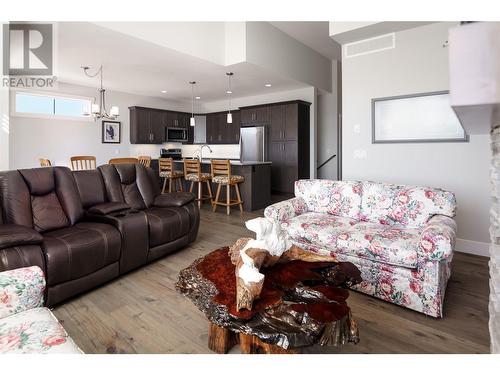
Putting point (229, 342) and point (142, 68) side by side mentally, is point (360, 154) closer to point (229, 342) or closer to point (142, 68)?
point (229, 342)

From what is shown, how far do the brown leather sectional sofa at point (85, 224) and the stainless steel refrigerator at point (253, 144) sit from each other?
13.8 feet

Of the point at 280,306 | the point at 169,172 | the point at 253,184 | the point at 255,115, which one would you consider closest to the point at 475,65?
the point at 280,306

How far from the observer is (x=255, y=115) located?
7684 millimetres

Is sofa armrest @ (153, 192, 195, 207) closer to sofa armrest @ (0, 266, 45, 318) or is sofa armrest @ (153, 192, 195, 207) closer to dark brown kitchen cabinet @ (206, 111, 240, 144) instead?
sofa armrest @ (0, 266, 45, 318)

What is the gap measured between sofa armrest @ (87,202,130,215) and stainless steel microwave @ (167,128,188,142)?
5.83m

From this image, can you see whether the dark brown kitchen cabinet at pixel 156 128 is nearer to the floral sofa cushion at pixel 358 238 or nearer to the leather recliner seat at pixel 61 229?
the leather recliner seat at pixel 61 229

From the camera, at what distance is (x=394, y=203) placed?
281cm

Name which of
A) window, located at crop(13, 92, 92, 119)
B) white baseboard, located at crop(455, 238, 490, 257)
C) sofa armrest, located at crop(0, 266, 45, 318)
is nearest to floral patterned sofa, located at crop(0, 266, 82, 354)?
sofa armrest, located at crop(0, 266, 45, 318)

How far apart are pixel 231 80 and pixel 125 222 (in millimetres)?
4485

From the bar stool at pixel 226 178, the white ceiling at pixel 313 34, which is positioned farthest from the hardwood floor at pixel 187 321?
the white ceiling at pixel 313 34

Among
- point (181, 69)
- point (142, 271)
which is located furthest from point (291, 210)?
point (181, 69)

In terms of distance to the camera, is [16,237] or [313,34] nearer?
[16,237]

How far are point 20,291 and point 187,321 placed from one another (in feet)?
3.31
